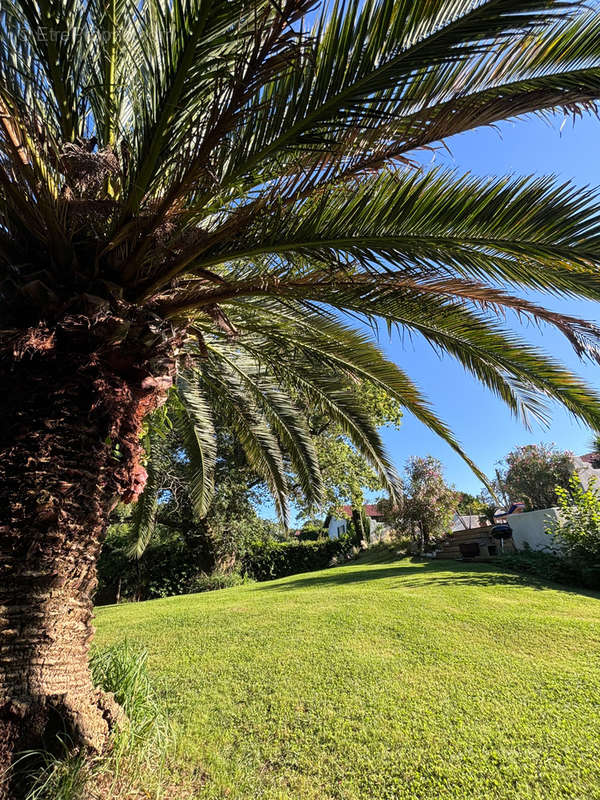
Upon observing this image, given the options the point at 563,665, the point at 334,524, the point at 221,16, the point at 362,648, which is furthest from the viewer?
the point at 334,524

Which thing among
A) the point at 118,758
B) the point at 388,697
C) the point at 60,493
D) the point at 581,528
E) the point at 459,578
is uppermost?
the point at 60,493

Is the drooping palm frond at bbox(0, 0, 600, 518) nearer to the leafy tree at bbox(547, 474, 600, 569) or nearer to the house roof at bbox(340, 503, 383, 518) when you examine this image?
the leafy tree at bbox(547, 474, 600, 569)

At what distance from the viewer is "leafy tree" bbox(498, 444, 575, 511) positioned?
987 inches

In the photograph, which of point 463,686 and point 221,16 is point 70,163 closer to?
point 221,16

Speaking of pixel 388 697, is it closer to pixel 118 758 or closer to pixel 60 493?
pixel 118 758

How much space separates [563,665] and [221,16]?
6.71 m

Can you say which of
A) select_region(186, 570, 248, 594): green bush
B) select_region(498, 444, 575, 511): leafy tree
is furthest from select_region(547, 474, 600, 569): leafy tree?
select_region(498, 444, 575, 511): leafy tree

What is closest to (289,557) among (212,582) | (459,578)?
(212,582)

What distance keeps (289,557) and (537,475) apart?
58.4 ft

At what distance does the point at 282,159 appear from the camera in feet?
9.39

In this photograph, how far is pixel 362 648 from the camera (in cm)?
531

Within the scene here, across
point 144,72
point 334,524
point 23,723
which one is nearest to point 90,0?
point 144,72

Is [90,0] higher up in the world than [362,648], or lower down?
higher up

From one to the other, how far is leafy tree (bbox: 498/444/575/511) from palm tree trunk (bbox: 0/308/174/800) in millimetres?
27743
